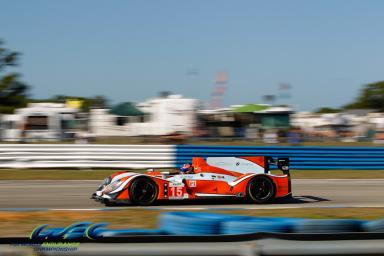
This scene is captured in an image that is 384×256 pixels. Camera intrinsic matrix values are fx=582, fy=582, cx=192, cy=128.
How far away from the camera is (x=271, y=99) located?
127 feet

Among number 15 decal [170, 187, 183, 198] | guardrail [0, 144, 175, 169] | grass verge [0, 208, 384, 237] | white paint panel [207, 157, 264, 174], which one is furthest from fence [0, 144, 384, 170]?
grass verge [0, 208, 384, 237]

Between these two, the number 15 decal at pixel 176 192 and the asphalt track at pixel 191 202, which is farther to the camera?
the asphalt track at pixel 191 202

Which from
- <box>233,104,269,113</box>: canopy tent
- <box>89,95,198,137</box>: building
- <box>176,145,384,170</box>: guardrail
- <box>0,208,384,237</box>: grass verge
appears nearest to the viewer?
<box>0,208,384,237</box>: grass verge

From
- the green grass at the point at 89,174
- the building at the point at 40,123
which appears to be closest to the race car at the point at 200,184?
the green grass at the point at 89,174

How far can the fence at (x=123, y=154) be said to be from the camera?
17.5m

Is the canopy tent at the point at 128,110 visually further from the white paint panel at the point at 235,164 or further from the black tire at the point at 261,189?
the black tire at the point at 261,189

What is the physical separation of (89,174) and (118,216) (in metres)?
7.85

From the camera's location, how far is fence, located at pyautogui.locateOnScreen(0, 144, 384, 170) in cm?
1755

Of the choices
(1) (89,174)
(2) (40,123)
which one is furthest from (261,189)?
(2) (40,123)

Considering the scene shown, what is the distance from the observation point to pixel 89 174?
16250 mm

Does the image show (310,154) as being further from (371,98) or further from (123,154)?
(371,98)

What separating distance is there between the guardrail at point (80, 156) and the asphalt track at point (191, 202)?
336 centimetres

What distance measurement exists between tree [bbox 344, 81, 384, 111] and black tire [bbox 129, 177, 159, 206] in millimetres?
82637

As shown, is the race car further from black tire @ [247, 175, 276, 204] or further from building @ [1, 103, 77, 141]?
building @ [1, 103, 77, 141]
